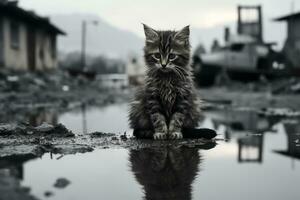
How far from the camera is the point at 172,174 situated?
394 centimetres

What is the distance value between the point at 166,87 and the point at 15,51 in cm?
2158

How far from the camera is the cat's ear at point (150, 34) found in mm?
5973

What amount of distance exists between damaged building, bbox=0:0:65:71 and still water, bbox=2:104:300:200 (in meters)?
19.9

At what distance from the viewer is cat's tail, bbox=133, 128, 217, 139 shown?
6139 mm

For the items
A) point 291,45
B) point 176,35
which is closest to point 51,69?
point 291,45

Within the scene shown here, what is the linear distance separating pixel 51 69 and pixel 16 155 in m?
32.1

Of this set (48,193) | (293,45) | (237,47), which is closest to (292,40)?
(293,45)

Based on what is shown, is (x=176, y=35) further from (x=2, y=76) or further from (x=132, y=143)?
(x=2, y=76)

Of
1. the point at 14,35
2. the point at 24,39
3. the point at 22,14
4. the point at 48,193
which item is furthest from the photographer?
the point at 24,39

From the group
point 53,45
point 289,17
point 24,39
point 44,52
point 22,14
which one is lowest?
point 44,52

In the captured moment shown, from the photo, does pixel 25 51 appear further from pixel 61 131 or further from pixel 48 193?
pixel 48 193

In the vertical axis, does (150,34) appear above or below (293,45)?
below

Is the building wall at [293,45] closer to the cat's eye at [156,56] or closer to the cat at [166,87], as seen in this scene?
the cat at [166,87]

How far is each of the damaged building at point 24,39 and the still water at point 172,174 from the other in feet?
65.3
